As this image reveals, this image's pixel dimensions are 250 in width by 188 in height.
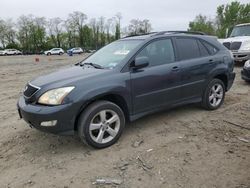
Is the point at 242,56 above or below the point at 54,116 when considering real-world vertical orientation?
above

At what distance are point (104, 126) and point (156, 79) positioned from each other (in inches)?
47.3

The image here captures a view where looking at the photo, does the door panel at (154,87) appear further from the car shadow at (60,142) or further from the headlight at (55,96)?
the headlight at (55,96)

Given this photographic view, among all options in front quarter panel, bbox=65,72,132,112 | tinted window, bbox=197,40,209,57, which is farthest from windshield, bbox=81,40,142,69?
tinted window, bbox=197,40,209,57

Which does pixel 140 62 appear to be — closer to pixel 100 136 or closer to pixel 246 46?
pixel 100 136

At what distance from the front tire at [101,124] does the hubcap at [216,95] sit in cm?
231

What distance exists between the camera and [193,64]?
197 inches

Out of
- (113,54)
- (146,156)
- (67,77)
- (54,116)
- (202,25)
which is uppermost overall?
(202,25)

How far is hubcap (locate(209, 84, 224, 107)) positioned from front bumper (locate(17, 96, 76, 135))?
3.12 metres

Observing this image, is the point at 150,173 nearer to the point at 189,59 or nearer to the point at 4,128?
the point at 189,59

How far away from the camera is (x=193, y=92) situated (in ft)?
16.8

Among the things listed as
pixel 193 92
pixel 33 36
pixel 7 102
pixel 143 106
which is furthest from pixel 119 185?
pixel 33 36

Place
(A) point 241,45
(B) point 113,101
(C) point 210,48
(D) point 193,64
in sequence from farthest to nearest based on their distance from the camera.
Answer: (A) point 241,45 → (C) point 210,48 → (D) point 193,64 → (B) point 113,101

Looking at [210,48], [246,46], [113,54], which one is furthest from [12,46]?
[210,48]

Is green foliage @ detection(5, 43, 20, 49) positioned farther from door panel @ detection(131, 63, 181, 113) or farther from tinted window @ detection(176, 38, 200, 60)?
door panel @ detection(131, 63, 181, 113)
